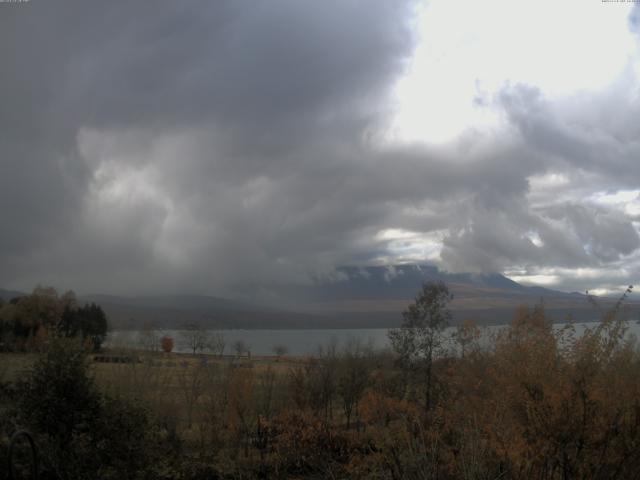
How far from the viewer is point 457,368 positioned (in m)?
31.3

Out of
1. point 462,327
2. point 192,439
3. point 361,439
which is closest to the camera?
point 361,439

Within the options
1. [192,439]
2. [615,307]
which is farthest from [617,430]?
[192,439]

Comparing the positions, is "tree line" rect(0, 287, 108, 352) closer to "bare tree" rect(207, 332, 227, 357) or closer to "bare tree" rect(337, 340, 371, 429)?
"bare tree" rect(207, 332, 227, 357)

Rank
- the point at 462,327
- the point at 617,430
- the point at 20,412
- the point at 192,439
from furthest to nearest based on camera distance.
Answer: the point at 462,327, the point at 192,439, the point at 20,412, the point at 617,430

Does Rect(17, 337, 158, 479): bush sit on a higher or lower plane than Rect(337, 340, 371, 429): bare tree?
higher

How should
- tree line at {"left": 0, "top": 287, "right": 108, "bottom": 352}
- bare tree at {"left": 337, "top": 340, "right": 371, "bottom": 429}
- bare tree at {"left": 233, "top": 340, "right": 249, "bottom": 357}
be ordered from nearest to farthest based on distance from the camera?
bare tree at {"left": 337, "top": 340, "right": 371, "bottom": 429}, bare tree at {"left": 233, "top": 340, "right": 249, "bottom": 357}, tree line at {"left": 0, "top": 287, "right": 108, "bottom": 352}

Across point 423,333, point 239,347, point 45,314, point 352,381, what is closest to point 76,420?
point 352,381

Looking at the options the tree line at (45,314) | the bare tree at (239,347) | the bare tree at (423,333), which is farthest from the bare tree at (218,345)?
the tree line at (45,314)

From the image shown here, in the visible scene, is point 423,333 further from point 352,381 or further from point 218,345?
point 218,345

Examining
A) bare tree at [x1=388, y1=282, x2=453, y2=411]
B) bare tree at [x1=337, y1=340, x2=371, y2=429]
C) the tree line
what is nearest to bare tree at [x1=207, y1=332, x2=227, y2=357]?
bare tree at [x1=337, y1=340, x2=371, y2=429]

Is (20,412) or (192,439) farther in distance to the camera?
(192,439)

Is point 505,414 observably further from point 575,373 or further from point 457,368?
point 457,368

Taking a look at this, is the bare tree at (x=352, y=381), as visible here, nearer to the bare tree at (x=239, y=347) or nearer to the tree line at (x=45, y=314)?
the bare tree at (x=239, y=347)

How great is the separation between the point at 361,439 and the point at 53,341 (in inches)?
494
